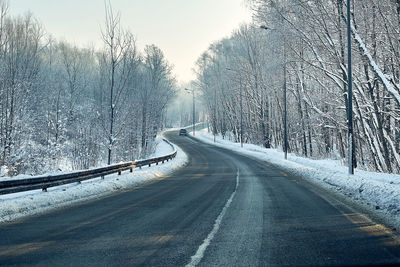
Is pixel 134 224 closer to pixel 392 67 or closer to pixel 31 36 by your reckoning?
pixel 392 67

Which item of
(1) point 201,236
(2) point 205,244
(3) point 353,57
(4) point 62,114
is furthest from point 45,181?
(4) point 62,114

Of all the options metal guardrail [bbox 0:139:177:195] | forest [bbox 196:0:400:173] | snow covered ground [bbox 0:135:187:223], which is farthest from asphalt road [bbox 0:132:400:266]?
forest [bbox 196:0:400:173]

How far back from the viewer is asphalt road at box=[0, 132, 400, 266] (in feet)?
15.6

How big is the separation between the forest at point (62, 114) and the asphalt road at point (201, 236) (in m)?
12.3

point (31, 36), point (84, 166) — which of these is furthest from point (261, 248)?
point (31, 36)

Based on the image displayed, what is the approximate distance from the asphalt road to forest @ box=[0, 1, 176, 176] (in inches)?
486

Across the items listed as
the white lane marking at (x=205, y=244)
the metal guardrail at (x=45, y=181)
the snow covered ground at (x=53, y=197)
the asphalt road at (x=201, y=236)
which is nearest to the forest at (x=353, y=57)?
the asphalt road at (x=201, y=236)

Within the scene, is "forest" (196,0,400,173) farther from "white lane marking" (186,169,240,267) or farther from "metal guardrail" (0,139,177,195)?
"metal guardrail" (0,139,177,195)

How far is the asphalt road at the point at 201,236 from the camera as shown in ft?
15.6

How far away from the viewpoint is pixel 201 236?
6.03 meters

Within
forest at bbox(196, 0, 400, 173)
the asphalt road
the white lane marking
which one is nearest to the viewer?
the white lane marking

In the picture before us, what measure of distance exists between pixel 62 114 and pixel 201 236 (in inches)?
1638

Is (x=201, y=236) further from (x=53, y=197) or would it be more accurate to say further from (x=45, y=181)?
(x=45, y=181)

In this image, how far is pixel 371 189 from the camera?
10586 mm
